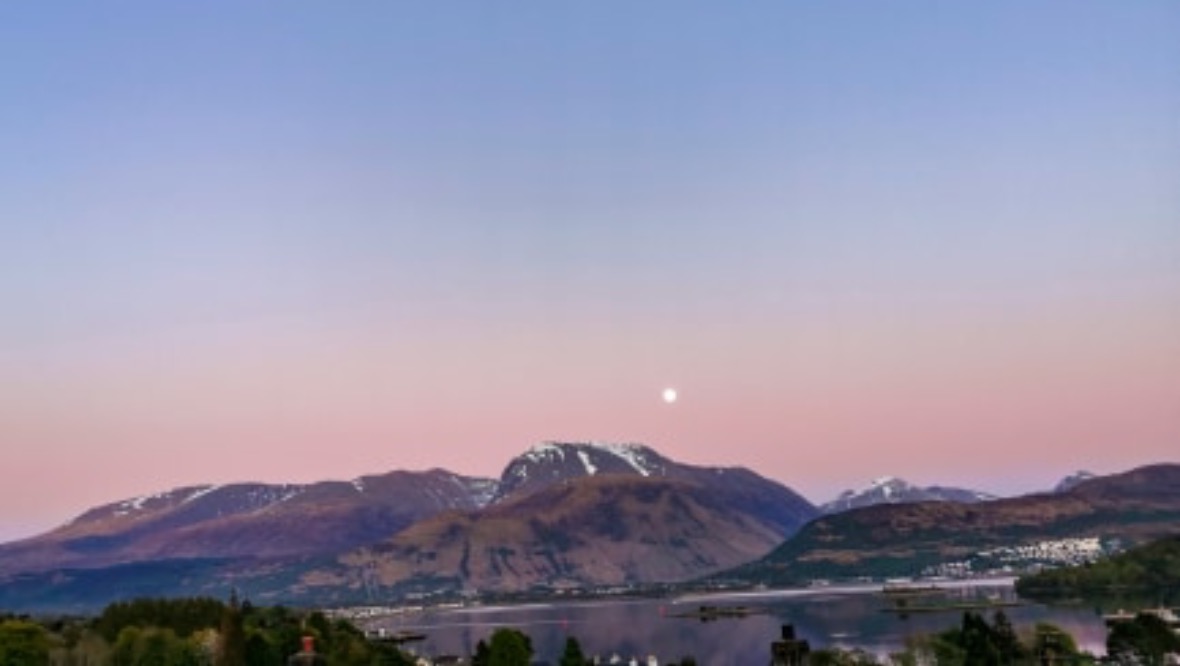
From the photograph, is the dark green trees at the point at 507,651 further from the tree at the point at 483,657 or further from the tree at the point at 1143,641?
the tree at the point at 1143,641

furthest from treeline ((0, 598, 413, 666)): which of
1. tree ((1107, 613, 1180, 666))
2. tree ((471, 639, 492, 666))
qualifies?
tree ((1107, 613, 1180, 666))

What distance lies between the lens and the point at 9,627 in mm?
161625

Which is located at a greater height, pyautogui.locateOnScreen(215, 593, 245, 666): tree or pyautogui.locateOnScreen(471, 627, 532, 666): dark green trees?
pyautogui.locateOnScreen(215, 593, 245, 666): tree

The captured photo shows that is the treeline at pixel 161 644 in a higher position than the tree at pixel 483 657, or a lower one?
higher

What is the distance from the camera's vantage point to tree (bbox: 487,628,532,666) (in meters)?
156

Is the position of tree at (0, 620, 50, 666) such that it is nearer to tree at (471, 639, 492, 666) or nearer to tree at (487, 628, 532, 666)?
tree at (471, 639, 492, 666)

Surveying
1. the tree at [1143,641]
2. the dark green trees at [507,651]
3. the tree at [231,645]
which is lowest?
the tree at [1143,641]

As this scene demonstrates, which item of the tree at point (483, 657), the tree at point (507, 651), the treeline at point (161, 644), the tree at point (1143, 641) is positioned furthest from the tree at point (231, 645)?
the tree at point (1143, 641)

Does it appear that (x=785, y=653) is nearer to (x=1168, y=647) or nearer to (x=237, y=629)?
(x=237, y=629)

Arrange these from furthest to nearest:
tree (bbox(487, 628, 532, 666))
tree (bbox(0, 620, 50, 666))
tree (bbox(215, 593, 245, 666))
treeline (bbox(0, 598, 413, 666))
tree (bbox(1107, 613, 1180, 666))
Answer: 1. treeline (bbox(0, 598, 413, 666))
2. tree (bbox(487, 628, 532, 666))
3. tree (bbox(0, 620, 50, 666))
4. tree (bbox(1107, 613, 1180, 666))
5. tree (bbox(215, 593, 245, 666))

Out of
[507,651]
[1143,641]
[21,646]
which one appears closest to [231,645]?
[507,651]

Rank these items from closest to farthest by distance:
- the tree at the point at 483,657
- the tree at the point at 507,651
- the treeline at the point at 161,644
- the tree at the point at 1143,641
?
the tree at the point at 1143,641, the tree at the point at 507,651, the treeline at the point at 161,644, the tree at the point at 483,657

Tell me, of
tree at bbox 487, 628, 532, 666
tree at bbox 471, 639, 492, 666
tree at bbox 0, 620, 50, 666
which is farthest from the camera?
tree at bbox 471, 639, 492, 666

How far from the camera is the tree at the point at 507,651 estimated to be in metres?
156
